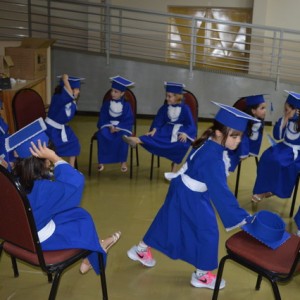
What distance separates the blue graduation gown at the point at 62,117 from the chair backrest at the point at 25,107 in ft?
0.54

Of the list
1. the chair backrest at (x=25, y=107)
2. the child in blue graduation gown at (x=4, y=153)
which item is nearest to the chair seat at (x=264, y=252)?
the child in blue graduation gown at (x=4, y=153)

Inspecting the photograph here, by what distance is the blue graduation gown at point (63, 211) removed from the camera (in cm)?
176

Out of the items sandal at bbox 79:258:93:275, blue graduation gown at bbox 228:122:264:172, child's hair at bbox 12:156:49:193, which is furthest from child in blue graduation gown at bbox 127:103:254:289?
blue graduation gown at bbox 228:122:264:172

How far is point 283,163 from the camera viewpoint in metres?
3.38

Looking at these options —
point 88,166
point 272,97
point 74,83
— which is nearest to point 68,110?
point 74,83

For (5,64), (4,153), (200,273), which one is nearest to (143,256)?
(200,273)

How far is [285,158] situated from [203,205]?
56.6 inches

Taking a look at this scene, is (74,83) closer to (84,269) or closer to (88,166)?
(88,166)

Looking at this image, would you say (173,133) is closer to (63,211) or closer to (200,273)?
(200,273)

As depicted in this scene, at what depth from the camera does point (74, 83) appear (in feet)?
13.1

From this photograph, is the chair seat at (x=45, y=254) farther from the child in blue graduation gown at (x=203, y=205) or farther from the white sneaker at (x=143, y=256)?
the white sneaker at (x=143, y=256)

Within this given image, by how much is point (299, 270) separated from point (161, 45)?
7.00m

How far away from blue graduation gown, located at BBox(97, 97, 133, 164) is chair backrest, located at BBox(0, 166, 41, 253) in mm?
2448

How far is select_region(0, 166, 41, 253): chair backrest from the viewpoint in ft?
5.20
